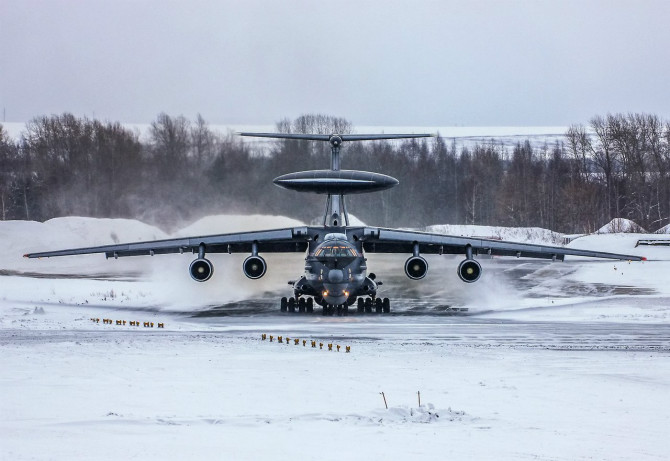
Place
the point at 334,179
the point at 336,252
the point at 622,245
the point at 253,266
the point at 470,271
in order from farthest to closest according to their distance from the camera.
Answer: the point at 622,245 < the point at 253,266 < the point at 470,271 < the point at 334,179 < the point at 336,252

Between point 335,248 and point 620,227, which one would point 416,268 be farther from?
point 620,227

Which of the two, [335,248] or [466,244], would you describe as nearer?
[335,248]

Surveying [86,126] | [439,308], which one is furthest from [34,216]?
[439,308]

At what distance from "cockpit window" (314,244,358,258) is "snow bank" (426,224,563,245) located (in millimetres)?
29990

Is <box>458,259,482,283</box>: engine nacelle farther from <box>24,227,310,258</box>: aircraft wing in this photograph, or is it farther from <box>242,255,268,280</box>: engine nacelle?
<box>242,255,268,280</box>: engine nacelle

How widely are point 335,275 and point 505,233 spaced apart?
3491cm

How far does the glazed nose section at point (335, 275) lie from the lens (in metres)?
29.1

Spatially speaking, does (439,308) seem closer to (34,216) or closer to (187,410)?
(187,410)

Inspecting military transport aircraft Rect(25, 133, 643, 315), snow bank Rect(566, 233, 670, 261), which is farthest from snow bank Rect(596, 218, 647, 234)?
military transport aircraft Rect(25, 133, 643, 315)

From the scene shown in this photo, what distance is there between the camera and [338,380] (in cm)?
1582

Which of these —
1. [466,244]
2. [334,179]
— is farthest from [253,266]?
[466,244]

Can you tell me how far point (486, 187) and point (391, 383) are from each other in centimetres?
5739

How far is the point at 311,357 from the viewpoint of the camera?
1889 cm

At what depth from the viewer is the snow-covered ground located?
1106cm
